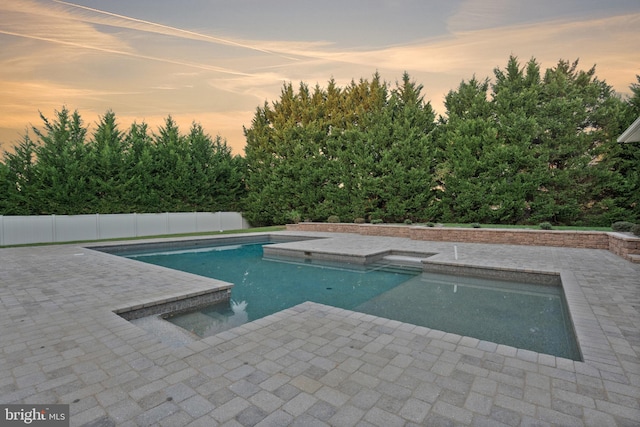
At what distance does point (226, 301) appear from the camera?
6.39 m

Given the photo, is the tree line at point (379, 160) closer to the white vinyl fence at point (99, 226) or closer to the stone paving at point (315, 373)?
the white vinyl fence at point (99, 226)

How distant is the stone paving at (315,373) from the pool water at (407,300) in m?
0.68

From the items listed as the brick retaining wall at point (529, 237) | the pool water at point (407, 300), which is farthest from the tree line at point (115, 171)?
the brick retaining wall at point (529, 237)

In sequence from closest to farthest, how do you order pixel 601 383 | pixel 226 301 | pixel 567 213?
pixel 601 383, pixel 226 301, pixel 567 213

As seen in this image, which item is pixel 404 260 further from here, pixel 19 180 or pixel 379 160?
pixel 19 180

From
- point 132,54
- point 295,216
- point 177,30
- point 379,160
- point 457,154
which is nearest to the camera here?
point 177,30

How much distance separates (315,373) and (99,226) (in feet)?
62.2

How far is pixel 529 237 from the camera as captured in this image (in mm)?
11672

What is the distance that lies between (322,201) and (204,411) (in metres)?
19.6

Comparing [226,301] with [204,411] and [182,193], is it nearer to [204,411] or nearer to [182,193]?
[204,411]

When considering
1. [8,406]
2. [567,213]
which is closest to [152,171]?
[8,406]

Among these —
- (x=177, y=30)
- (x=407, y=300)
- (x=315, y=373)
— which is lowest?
(x=407, y=300)

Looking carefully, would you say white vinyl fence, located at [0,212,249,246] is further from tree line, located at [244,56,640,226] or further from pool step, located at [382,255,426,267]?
pool step, located at [382,255,426,267]

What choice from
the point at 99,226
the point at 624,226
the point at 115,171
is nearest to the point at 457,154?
the point at 624,226
